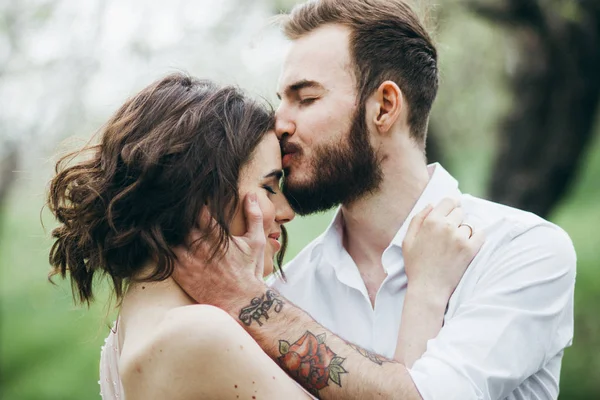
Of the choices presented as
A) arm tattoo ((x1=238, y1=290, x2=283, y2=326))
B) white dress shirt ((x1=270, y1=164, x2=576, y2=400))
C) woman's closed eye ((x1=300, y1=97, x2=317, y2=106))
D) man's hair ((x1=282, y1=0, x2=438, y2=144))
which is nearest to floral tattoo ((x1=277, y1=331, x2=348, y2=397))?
arm tattoo ((x1=238, y1=290, x2=283, y2=326))

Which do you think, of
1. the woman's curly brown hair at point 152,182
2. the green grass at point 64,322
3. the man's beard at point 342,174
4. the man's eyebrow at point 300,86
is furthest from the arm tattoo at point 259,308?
the green grass at point 64,322

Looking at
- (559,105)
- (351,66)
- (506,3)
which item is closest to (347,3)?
(351,66)

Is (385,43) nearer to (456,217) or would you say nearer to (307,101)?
(307,101)

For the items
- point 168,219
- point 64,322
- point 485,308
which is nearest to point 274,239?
point 168,219

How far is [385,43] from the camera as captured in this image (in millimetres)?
3375

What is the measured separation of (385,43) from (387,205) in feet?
2.34

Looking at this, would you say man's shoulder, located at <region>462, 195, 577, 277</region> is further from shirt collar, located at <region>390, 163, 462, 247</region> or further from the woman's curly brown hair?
the woman's curly brown hair

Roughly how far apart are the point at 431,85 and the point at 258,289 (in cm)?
137

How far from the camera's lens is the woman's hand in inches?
112

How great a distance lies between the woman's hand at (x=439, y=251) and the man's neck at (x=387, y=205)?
23 centimetres

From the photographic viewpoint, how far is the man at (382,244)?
259 cm

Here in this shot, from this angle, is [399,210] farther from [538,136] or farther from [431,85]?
[538,136]

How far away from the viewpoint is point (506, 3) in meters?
6.55

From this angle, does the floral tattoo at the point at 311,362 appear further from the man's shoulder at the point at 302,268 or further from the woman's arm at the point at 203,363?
the man's shoulder at the point at 302,268
